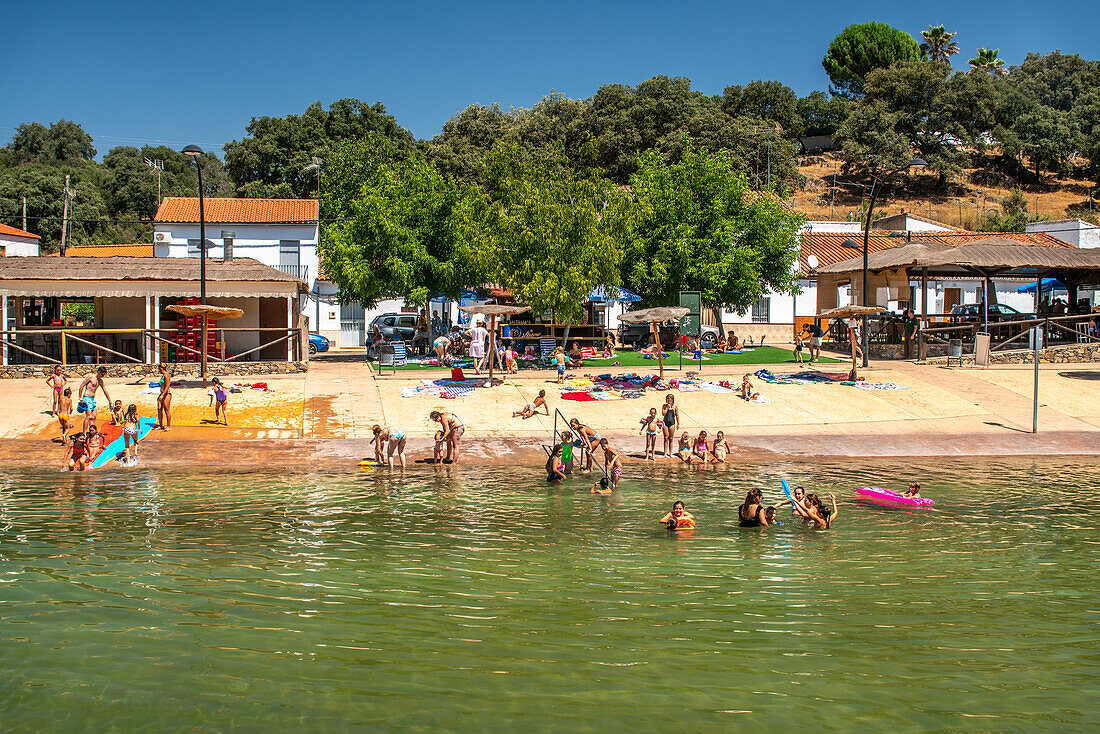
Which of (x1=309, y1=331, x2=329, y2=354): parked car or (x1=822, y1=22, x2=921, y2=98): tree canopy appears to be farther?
(x1=822, y1=22, x2=921, y2=98): tree canopy

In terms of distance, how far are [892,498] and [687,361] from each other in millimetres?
17434

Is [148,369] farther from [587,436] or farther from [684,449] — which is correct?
[684,449]

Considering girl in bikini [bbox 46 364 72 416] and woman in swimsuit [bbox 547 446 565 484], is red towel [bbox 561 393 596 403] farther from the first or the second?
girl in bikini [bbox 46 364 72 416]

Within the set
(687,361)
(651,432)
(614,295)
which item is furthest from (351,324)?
(651,432)

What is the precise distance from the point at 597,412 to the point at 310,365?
13.2m

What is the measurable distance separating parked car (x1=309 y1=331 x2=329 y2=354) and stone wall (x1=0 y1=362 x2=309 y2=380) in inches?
441

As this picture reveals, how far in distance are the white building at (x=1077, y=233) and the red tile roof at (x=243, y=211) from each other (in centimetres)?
4498

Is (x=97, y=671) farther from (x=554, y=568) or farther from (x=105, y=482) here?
(x=105, y=482)

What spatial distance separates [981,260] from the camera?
34.2 m

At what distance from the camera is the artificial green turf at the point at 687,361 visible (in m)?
31.5

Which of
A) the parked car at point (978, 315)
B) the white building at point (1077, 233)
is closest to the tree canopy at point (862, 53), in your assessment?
the white building at point (1077, 233)

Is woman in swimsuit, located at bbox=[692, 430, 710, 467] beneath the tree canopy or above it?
beneath

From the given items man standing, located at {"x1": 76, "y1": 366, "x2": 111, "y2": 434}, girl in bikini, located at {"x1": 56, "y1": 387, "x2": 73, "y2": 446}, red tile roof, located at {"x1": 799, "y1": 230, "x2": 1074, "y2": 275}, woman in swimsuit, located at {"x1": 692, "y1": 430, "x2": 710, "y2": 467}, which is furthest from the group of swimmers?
red tile roof, located at {"x1": 799, "y1": 230, "x2": 1074, "y2": 275}

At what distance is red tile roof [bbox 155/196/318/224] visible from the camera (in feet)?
162
